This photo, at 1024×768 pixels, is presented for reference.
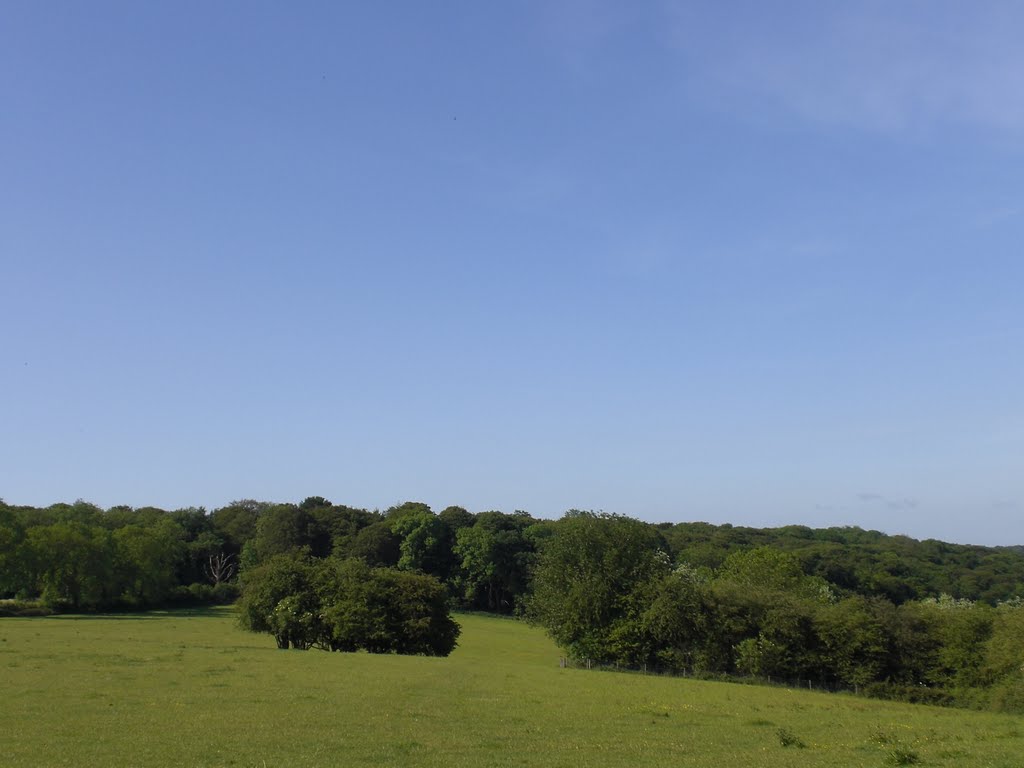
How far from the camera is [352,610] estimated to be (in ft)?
225

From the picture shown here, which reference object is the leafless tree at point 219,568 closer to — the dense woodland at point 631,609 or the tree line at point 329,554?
the tree line at point 329,554

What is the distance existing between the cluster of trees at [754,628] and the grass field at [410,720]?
1110 centimetres

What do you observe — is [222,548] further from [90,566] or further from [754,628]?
[754,628]

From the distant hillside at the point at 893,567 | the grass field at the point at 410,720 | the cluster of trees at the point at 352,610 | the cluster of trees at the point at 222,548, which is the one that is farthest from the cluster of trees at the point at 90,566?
the distant hillside at the point at 893,567

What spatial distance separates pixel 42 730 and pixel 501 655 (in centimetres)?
5640

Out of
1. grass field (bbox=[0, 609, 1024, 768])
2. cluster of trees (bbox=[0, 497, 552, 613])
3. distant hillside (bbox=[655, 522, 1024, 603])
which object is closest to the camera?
grass field (bbox=[0, 609, 1024, 768])

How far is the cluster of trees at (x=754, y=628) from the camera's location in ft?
188

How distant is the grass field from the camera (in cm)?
2066

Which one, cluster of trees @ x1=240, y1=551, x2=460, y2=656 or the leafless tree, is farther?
the leafless tree

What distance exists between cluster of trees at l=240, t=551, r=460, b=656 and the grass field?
14.6 metres

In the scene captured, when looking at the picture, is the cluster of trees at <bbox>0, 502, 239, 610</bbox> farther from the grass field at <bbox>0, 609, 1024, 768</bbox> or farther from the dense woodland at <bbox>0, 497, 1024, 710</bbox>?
the grass field at <bbox>0, 609, 1024, 768</bbox>

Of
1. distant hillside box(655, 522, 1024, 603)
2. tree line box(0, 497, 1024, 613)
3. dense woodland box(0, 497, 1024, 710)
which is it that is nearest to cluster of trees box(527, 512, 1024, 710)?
dense woodland box(0, 497, 1024, 710)

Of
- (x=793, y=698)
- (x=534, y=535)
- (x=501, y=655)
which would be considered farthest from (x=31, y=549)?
(x=793, y=698)

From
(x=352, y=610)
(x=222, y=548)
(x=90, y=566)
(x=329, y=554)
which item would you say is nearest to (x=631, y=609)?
(x=352, y=610)
